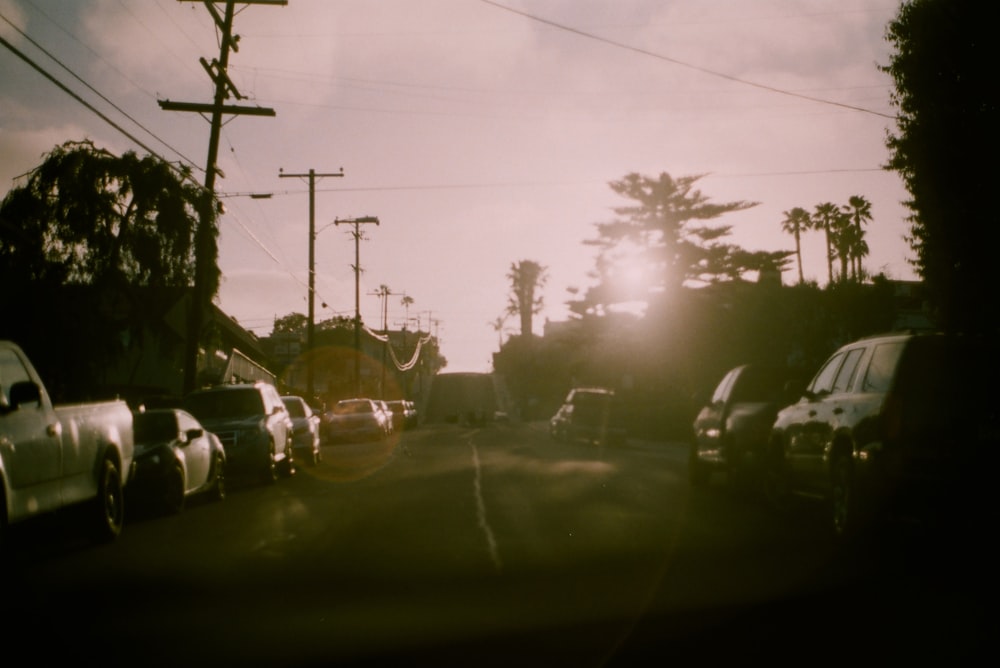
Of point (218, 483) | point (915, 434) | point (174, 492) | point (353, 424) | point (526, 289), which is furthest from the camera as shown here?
point (526, 289)

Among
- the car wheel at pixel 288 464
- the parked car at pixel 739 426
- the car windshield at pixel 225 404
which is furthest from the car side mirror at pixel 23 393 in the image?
the car wheel at pixel 288 464

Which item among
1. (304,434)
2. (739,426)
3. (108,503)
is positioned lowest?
(108,503)

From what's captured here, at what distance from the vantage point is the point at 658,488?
60.6ft

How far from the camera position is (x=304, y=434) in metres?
25.9

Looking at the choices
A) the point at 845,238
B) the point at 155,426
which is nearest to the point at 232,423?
the point at 155,426

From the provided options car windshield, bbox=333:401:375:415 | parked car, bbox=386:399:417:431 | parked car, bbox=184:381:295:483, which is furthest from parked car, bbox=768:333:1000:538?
parked car, bbox=386:399:417:431

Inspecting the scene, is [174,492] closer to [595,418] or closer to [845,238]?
[595,418]

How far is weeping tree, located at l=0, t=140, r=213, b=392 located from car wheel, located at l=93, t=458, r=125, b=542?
576 inches

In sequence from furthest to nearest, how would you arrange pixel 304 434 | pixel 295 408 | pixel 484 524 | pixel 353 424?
1. pixel 353 424
2. pixel 295 408
3. pixel 304 434
4. pixel 484 524

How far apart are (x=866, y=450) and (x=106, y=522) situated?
742 centimetres

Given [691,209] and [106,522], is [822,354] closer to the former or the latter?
[691,209]

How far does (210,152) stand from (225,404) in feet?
28.6

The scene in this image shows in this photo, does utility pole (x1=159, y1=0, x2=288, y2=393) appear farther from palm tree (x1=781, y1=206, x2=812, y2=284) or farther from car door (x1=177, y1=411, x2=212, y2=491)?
palm tree (x1=781, y1=206, x2=812, y2=284)

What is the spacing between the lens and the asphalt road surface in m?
6.86
